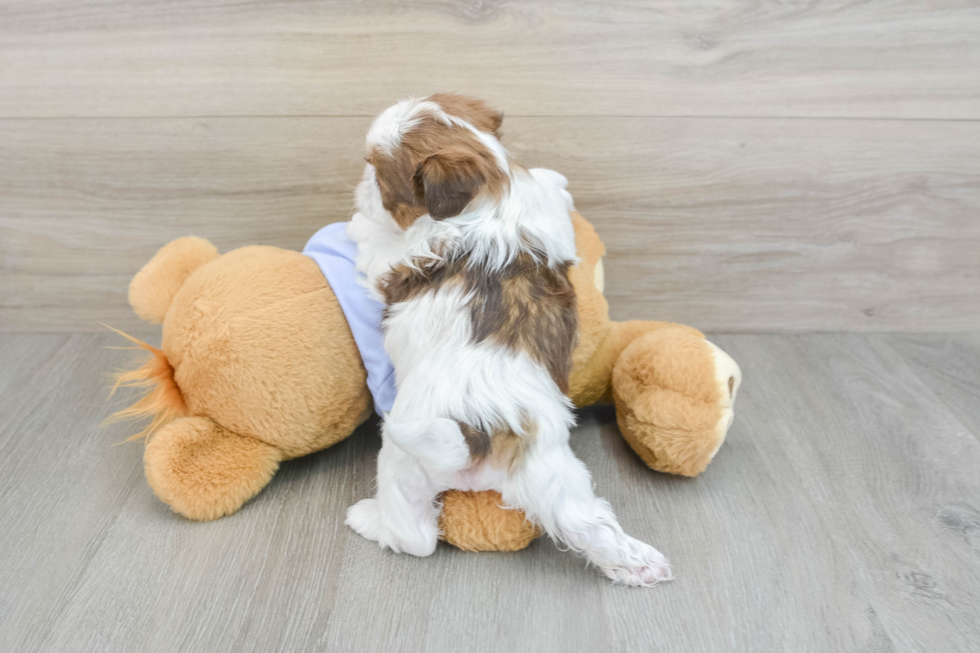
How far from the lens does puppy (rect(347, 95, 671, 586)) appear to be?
0.84m

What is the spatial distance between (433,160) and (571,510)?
47cm

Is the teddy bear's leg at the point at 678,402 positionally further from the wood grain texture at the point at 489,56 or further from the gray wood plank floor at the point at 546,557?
the wood grain texture at the point at 489,56

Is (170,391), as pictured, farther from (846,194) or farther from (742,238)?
(846,194)

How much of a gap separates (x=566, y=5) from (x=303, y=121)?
20.6 inches

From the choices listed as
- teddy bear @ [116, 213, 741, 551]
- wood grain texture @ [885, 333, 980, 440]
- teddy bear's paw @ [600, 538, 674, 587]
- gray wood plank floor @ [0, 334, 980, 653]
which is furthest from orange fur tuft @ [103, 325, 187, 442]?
wood grain texture @ [885, 333, 980, 440]

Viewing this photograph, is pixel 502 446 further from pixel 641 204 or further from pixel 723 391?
pixel 641 204

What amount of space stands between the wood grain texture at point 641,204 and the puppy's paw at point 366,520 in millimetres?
601

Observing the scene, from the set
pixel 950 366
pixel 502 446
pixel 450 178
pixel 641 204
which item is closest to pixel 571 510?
pixel 502 446

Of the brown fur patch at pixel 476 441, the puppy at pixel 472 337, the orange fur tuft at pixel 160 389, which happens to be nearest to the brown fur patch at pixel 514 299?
Result: the puppy at pixel 472 337

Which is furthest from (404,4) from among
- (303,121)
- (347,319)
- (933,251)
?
(933,251)

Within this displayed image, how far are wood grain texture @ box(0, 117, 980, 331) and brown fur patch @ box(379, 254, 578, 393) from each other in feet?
1.54

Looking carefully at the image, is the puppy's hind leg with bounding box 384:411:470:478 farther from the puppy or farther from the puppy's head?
the puppy's head

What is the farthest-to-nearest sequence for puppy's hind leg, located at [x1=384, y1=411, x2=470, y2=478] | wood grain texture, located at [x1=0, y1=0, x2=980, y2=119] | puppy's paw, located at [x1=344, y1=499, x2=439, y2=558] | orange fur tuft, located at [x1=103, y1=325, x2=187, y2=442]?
wood grain texture, located at [x1=0, y1=0, x2=980, y2=119]
orange fur tuft, located at [x1=103, y1=325, x2=187, y2=442]
puppy's paw, located at [x1=344, y1=499, x2=439, y2=558]
puppy's hind leg, located at [x1=384, y1=411, x2=470, y2=478]

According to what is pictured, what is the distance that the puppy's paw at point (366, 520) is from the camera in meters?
0.97
